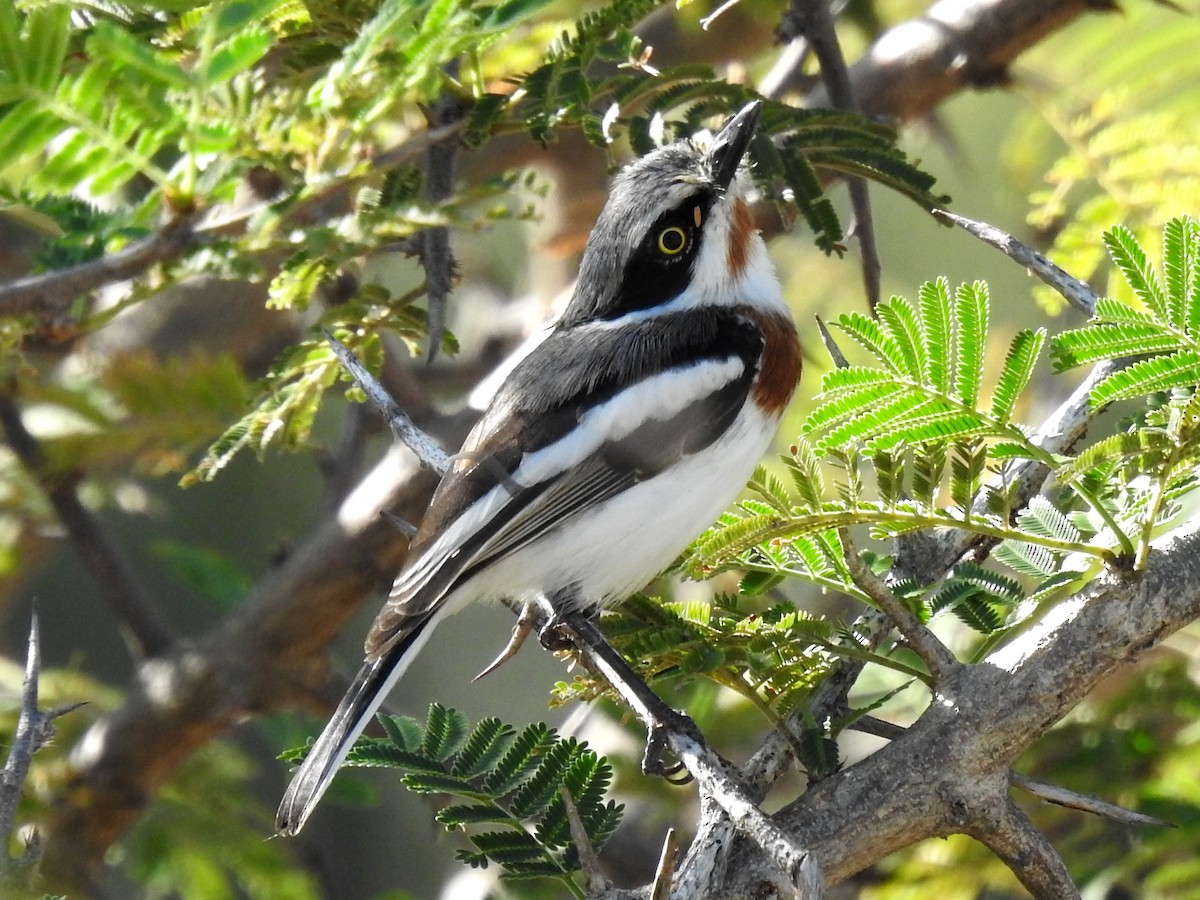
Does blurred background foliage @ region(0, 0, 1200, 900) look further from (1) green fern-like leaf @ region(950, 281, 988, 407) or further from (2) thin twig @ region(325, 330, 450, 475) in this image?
(1) green fern-like leaf @ region(950, 281, 988, 407)

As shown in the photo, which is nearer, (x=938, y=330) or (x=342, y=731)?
(x=938, y=330)

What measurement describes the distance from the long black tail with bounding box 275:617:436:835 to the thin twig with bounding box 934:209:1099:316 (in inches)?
56.6

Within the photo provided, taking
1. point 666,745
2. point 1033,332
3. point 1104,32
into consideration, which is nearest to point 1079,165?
point 1104,32

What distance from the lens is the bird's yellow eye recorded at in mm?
3549

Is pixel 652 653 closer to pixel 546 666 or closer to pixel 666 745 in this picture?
pixel 666 745

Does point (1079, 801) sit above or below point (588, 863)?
below

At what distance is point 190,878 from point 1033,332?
3080 millimetres

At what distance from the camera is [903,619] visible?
2.06m

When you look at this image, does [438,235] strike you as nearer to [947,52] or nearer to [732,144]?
[732,144]

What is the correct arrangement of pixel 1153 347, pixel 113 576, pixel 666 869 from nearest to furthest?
pixel 666 869, pixel 1153 347, pixel 113 576

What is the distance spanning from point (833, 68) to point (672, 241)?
58 centimetres

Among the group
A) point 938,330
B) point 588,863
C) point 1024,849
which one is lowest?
point 1024,849

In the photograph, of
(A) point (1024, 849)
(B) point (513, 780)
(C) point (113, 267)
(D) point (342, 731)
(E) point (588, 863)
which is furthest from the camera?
(D) point (342, 731)

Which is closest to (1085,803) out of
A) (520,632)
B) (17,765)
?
(520,632)
